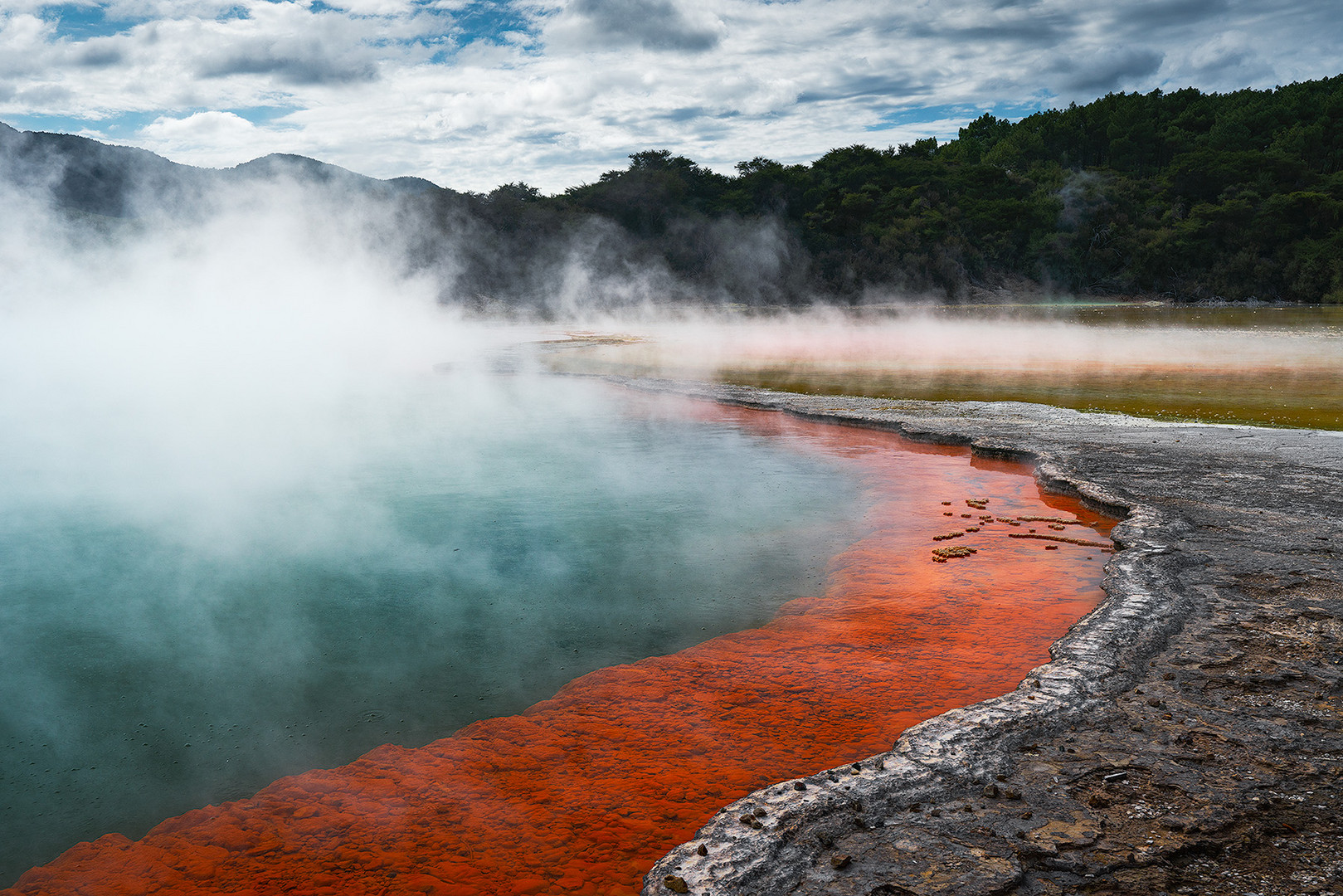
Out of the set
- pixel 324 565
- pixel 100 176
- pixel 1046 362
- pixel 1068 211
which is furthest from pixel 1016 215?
pixel 324 565

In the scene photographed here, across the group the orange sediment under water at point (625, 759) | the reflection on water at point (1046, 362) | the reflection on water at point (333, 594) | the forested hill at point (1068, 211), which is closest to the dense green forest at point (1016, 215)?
the forested hill at point (1068, 211)

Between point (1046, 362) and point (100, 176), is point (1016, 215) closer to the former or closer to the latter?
point (1046, 362)

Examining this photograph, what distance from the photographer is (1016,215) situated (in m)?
56.0

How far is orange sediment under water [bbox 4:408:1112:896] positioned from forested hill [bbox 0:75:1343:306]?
37.0 meters

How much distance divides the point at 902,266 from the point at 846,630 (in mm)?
48778

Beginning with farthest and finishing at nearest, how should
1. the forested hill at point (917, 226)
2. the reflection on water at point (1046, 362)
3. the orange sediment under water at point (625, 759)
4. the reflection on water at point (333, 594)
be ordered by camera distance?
the forested hill at point (917, 226) → the reflection on water at point (1046, 362) → the reflection on water at point (333, 594) → the orange sediment under water at point (625, 759)

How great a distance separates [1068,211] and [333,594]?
61253 millimetres

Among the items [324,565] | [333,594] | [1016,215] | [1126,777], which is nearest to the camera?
[1126,777]

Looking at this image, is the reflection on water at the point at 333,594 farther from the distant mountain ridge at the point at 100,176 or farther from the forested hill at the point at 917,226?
the forested hill at the point at 917,226

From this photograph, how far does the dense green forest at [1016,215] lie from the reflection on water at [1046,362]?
16.8 meters

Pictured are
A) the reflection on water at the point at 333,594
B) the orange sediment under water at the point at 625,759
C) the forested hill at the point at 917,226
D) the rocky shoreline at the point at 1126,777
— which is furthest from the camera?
the forested hill at the point at 917,226

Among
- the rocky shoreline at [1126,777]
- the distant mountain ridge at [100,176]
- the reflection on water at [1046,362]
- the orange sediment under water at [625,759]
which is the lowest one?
the orange sediment under water at [625,759]

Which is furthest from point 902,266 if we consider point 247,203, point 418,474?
point 418,474

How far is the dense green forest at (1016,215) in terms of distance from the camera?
50.2 m
